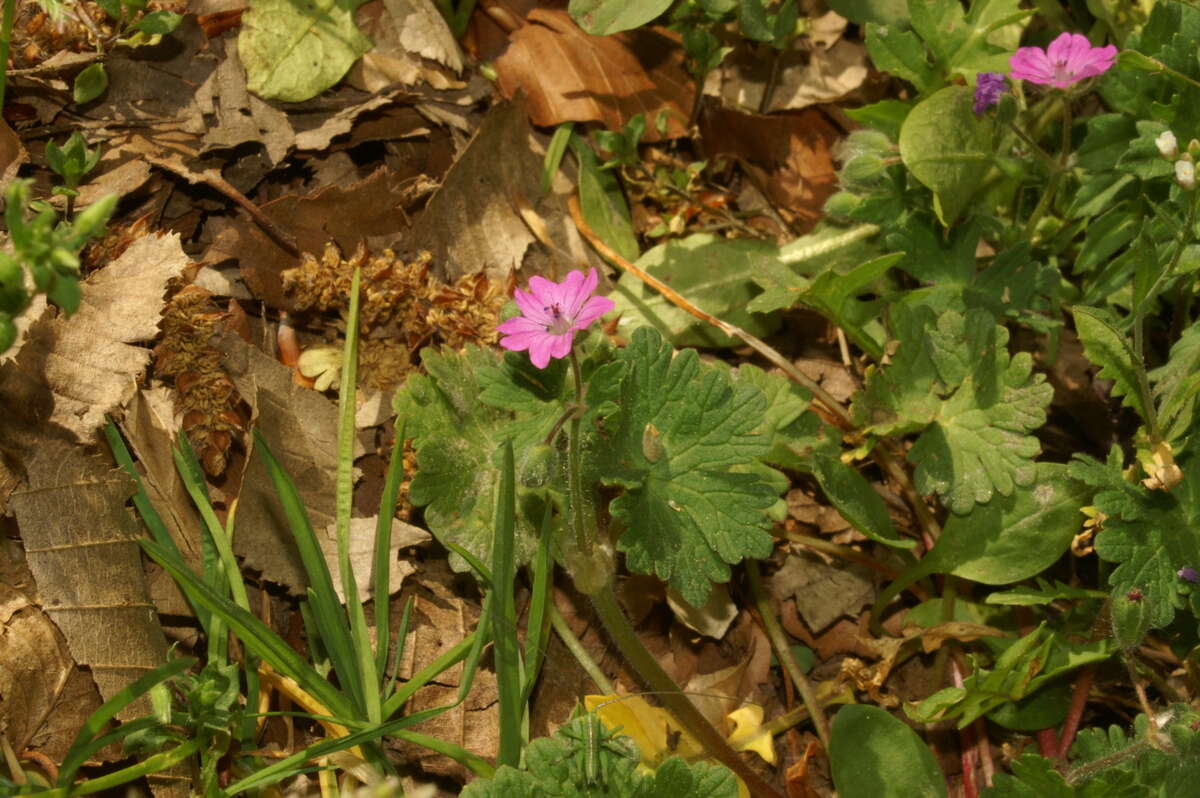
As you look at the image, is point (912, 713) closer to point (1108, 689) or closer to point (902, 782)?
point (902, 782)

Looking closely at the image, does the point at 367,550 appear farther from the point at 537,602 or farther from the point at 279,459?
the point at 537,602

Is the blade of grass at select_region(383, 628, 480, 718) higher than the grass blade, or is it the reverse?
the grass blade

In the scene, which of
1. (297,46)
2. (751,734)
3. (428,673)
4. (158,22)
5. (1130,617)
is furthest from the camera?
(297,46)

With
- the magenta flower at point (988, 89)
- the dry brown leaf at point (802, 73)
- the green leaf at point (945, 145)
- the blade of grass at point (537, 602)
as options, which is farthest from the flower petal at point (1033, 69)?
the blade of grass at point (537, 602)

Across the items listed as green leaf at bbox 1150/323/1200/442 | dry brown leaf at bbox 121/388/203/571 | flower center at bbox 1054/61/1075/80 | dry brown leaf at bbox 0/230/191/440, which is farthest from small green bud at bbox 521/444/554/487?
flower center at bbox 1054/61/1075/80

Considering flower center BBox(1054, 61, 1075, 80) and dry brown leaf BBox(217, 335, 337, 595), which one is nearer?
dry brown leaf BBox(217, 335, 337, 595)

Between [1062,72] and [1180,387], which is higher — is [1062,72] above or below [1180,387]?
above

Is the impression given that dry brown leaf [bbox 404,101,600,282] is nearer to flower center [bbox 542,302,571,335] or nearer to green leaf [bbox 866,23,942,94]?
flower center [bbox 542,302,571,335]

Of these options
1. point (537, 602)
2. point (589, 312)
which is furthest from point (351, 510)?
point (589, 312)
